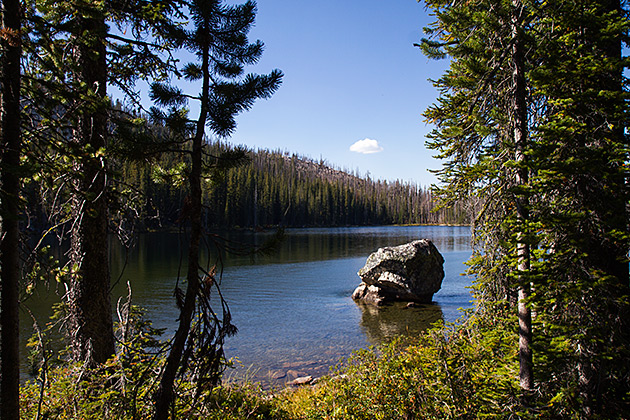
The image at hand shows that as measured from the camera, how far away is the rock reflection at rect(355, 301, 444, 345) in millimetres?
13062

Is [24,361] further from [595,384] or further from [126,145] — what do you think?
[595,384]

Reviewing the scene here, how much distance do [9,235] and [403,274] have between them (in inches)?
598

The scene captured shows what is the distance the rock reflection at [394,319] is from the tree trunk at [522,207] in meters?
8.11

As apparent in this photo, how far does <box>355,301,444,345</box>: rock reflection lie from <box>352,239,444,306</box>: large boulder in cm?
50

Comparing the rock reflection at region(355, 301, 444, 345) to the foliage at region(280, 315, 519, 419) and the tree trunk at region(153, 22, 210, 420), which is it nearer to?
the foliage at region(280, 315, 519, 419)

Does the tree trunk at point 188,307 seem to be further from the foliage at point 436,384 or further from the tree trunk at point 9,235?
the foliage at point 436,384

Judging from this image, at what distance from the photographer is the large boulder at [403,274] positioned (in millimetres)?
16922

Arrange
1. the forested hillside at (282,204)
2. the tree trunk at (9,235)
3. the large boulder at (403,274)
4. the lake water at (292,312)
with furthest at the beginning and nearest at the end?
1. the forested hillside at (282,204)
2. the large boulder at (403,274)
3. the lake water at (292,312)
4. the tree trunk at (9,235)

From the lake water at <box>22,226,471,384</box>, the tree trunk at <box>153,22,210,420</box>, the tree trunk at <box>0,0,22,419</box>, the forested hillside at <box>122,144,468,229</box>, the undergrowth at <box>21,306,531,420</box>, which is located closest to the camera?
the tree trunk at <box>153,22,210,420</box>

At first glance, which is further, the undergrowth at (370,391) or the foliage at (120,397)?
the undergrowth at (370,391)

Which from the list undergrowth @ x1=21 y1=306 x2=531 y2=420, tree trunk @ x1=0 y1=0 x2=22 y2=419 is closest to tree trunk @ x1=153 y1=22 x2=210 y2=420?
undergrowth @ x1=21 y1=306 x2=531 y2=420

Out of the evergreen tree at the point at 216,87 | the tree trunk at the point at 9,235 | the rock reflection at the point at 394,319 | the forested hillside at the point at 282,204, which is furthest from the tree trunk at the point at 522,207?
the forested hillside at the point at 282,204

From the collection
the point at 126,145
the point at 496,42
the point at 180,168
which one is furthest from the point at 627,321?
the point at 126,145

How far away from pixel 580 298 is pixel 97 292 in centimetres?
662
